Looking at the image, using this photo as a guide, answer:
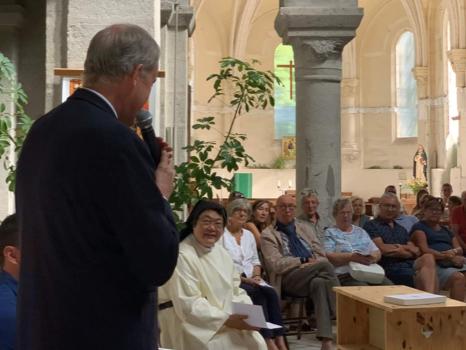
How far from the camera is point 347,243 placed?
23.5ft

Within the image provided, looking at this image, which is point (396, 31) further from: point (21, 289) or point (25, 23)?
point (21, 289)

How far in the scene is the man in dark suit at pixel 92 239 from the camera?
1.83 m

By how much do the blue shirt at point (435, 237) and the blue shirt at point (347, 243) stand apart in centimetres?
83

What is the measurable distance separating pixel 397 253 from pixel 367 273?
626mm

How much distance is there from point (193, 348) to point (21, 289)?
286 centimetres

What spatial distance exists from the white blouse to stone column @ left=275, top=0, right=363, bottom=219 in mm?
1748

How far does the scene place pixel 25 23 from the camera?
6.13 metres

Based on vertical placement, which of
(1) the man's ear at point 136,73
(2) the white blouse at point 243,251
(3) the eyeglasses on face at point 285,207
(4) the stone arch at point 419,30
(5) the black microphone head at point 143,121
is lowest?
(2) the white blouse at point 243,251

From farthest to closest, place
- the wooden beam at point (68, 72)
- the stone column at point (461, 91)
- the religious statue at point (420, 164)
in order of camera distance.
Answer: the religious statue at point (420, 164) < the stone column at point (461, 91) < the wooden beam at point (68, 72)

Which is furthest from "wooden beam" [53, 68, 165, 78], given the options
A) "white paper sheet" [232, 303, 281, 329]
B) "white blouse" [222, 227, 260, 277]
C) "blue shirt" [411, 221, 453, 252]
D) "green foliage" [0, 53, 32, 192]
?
"blue shirt" [411, 221, 453, 252]

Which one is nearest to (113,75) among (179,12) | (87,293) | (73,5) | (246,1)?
(87,293)

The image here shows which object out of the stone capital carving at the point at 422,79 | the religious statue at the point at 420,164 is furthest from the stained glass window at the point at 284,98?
the religious statue at the point at 420,164

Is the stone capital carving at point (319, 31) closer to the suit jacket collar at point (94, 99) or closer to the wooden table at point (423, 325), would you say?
the wooden table at point (423, 325)

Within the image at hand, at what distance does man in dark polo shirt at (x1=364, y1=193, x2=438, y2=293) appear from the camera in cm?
734
